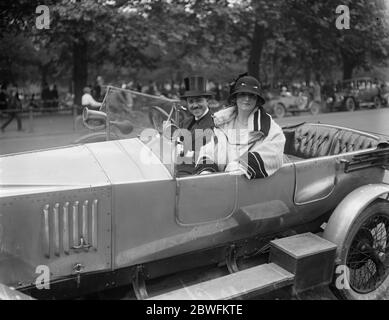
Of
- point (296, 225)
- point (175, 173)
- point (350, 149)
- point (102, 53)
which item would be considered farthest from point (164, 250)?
point (102, 53)

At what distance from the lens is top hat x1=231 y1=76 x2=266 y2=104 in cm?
320

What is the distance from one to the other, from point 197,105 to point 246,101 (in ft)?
2.61

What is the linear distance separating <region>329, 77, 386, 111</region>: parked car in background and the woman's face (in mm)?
17162

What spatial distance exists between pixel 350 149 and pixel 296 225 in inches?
42.9

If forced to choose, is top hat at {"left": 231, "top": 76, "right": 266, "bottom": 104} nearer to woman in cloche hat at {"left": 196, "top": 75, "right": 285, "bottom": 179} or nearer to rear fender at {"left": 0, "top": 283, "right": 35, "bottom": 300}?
woman in cloche hat at {"left": 196, "top": 75, "right": 285, "bottom": 179}

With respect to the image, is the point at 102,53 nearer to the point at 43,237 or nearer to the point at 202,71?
the point at 202,71

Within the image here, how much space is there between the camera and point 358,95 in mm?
19859

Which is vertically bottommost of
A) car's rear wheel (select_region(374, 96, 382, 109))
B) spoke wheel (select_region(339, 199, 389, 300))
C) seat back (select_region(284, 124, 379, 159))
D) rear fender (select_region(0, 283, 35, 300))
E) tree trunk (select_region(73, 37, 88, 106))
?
spoke wheel (select_region(339, 199, 389, 300))

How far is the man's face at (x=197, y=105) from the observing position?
3.96m

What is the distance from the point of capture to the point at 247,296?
97.0 inches

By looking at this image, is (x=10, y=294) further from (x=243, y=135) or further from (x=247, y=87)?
(x=247, y=87)

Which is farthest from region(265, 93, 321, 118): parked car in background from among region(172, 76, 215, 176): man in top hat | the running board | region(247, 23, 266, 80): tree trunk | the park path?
the running board

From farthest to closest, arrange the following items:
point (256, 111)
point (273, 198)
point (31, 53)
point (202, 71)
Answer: point (202, 71) < point (31, 53) < point (256, 111) < point (273, 198)

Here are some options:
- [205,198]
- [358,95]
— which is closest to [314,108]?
[358,95]
